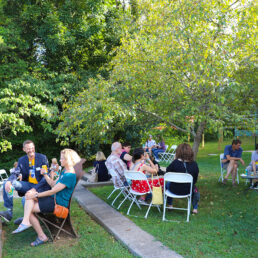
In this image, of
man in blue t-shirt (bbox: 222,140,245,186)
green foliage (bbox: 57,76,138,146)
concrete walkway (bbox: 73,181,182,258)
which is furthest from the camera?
man in blue t-shirt (bbox: 222,140,245,186)

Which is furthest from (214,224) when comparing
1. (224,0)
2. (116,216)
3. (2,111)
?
(2,111)

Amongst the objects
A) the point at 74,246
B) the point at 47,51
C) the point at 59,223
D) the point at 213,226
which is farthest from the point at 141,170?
the point at 47,51

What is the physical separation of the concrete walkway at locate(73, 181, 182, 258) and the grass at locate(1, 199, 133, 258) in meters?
0.11

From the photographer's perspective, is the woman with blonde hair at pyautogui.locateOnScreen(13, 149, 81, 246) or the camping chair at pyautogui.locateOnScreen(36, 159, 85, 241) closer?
the woman with blonde hair at pyautogui.locateOnScreen(13, 149, 81, 246)

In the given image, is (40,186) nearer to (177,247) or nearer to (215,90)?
(177,247)

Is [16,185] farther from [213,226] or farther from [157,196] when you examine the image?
[213,226]

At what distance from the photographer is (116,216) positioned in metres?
5.61

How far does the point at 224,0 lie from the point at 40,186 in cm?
503

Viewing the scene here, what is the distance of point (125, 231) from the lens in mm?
4727

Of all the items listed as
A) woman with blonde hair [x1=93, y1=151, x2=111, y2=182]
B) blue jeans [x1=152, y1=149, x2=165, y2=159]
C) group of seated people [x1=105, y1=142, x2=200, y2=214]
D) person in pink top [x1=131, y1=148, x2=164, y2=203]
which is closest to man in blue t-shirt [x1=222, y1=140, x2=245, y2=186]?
group of seated people [x1=105, y1=142, x2=200, y2=214]

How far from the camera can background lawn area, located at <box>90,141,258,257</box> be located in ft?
13.2

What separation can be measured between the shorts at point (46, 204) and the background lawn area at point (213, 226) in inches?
63.9

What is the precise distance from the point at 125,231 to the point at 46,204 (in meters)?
1.37

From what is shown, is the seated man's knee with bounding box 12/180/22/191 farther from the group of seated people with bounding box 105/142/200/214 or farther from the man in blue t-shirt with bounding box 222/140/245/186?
the man in blue t-shirt with bounding box 222/140/245/186
